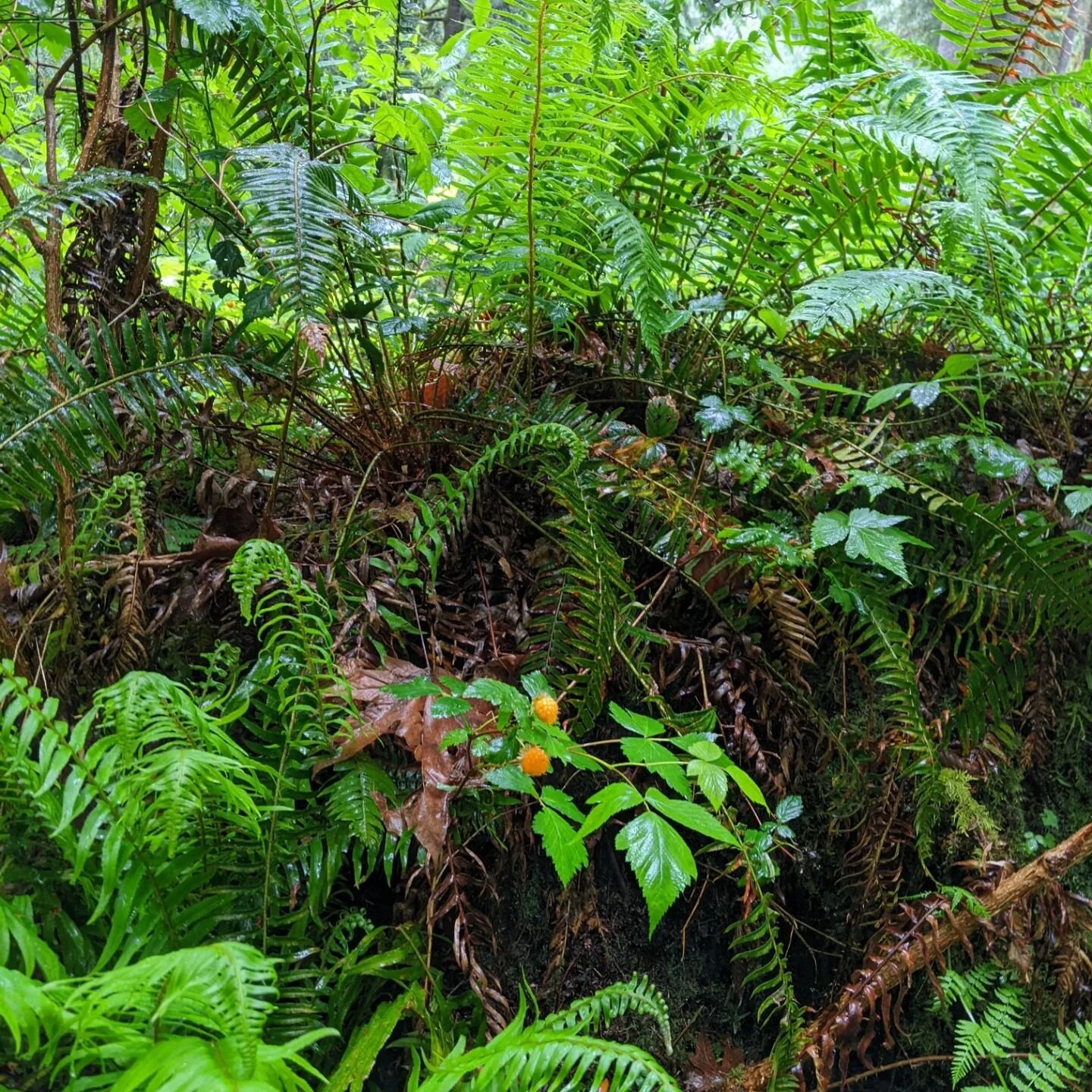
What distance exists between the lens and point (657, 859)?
3.83 feet

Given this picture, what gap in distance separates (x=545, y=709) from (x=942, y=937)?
0.99 meters

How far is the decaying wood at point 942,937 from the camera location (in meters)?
1.46

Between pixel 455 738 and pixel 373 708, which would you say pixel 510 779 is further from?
pixel 373 708

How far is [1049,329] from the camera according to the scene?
2.18 metres

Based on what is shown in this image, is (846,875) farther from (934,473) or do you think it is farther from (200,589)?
(200,589)

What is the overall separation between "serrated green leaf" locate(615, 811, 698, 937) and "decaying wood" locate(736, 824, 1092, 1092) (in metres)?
0.55

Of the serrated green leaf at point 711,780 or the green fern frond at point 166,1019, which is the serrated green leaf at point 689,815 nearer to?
the serrated green leaf at point 711,780

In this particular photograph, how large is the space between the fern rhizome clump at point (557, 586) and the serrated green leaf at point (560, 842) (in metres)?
0.02

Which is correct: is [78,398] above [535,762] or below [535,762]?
above

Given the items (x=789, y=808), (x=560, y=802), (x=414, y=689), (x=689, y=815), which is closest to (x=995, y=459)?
(x=789, y=808)

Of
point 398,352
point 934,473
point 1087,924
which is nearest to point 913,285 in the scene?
point 934,473

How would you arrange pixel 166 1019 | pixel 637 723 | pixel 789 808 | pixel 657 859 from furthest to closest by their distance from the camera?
pixel 789 808
pixel 637 723
pixel 657 859
pixel 166 1019

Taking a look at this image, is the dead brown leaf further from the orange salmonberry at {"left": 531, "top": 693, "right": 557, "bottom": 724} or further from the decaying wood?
the decaying wood

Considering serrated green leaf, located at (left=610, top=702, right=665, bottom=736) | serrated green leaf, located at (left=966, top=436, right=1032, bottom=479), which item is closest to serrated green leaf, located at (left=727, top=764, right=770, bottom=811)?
serrated green leaf, located at (left=610, top=702, right=665, bottom=736)
